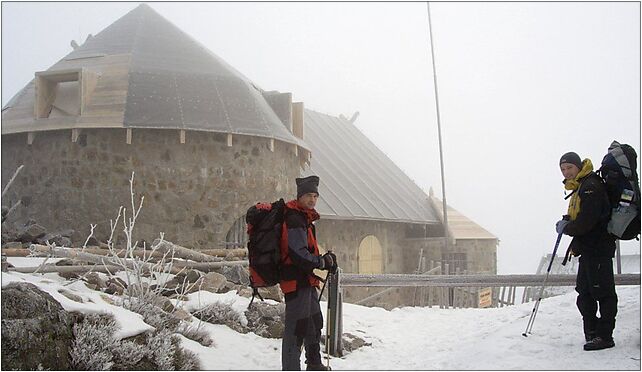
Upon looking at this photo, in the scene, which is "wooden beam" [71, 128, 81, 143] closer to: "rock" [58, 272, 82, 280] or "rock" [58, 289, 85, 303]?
"rock" [58, 272, 82, 280]

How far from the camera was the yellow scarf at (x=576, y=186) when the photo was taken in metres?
6.09

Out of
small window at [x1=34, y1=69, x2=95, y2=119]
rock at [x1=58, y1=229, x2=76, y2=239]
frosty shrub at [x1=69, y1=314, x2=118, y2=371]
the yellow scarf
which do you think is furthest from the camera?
small window at [x1=34, y1=69, x2=95, y2=119]

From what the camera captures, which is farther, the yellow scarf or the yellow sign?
the yellow sign

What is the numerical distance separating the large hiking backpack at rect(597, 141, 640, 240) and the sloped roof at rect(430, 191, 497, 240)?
16776 mm

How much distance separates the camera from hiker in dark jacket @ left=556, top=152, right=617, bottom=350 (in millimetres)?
5867

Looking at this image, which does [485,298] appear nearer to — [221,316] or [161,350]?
[221,316]

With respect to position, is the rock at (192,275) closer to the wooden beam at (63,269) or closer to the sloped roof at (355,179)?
the wooden beam at (63,269)

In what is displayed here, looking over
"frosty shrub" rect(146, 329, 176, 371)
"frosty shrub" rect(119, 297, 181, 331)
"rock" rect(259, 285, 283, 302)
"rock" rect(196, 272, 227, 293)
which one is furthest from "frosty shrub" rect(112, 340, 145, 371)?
"rock" rect(259, 285, 283, 302)

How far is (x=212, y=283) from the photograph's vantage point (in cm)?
890

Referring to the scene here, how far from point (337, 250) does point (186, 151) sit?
655 cm

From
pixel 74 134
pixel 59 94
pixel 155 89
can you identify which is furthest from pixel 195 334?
pixel 59 94

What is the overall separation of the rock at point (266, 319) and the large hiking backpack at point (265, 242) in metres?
2.33

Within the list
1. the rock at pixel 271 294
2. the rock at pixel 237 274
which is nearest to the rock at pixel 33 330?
the rock at pixel 271 294

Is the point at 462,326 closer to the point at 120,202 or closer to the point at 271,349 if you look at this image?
the point at 271,349
